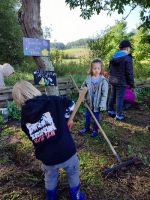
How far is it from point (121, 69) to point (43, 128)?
12.8ft

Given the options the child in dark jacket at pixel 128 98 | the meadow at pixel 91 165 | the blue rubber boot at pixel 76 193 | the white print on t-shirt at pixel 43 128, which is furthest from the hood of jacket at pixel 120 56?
the white print on t-shirt at pixel 43 128

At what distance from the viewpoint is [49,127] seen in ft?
9.59

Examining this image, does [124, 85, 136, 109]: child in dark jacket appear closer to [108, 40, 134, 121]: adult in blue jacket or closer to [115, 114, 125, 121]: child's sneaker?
[108, 40, 134, 121]: adult in blue jacket

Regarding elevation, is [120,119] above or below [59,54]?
below

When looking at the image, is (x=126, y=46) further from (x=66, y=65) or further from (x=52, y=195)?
(x=66, y=65)

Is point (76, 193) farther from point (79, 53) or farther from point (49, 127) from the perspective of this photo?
point (79, 53)

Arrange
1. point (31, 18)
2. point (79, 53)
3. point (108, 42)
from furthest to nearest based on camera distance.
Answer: point (79, 53) < point (108, 42) < point (31, 18)

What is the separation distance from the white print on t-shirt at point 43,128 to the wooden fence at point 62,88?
4.17 metres

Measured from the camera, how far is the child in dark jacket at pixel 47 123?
285cm

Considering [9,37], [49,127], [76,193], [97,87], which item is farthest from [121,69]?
[9,37]

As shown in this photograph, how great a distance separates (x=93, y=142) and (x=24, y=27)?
2.21 m

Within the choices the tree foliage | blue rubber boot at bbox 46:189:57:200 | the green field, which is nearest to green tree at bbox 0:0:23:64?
the green field

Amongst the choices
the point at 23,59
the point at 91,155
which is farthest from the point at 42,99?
the point at 23,59

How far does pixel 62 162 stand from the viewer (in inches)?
120
